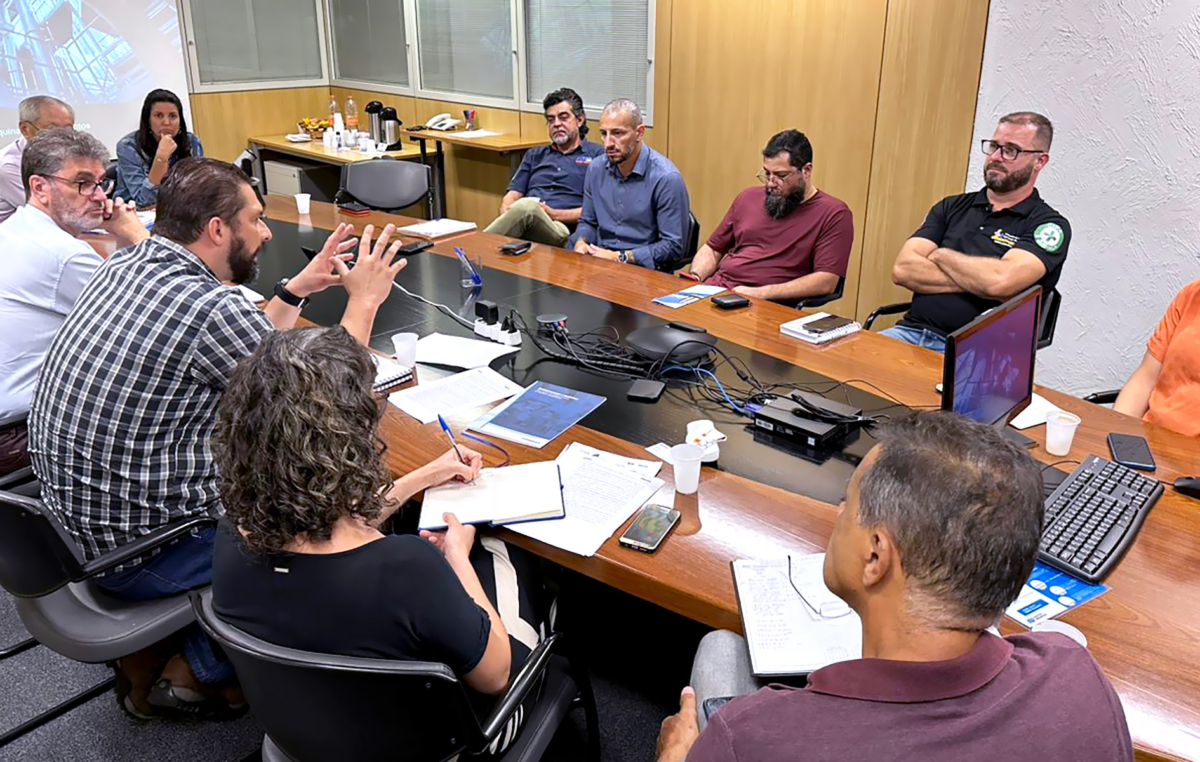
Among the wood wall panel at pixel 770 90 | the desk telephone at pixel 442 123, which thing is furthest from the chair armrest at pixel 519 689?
the desk telephone at pixel 442 123

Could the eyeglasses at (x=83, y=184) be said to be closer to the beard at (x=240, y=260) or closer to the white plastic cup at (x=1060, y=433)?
the beard at (x=240, y=260)

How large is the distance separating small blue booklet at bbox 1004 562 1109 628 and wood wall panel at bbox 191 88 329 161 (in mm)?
6566

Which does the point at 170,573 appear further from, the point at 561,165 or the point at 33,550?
the point at 561,165

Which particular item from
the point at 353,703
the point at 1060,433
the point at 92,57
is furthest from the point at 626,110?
the point at 92,57

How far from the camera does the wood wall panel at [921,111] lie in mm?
3842

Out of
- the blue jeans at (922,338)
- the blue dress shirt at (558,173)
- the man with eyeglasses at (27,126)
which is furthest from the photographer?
the blue dress shirt at (558,173)

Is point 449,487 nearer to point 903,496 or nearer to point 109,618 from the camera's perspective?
point 109,618

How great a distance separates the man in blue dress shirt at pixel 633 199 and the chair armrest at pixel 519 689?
256 centimetres

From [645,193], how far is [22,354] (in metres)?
2.59

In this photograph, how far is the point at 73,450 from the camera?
1781mm

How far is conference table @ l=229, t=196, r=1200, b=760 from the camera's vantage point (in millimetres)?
1302

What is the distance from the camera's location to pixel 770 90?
454cm

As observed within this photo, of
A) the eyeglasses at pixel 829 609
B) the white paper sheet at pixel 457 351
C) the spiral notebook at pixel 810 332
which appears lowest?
the eyeglasses at pixel 829 609

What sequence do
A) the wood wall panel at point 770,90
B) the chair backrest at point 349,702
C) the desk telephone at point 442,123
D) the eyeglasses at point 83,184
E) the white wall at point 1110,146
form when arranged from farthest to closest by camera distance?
1. the desk telephone at point 442,123
2. the wood wall panel at point 770,90
3. the white wall at point 1110,146
4. the eyeglasses at point 83,184
5. the chair backrest at point 349,702
